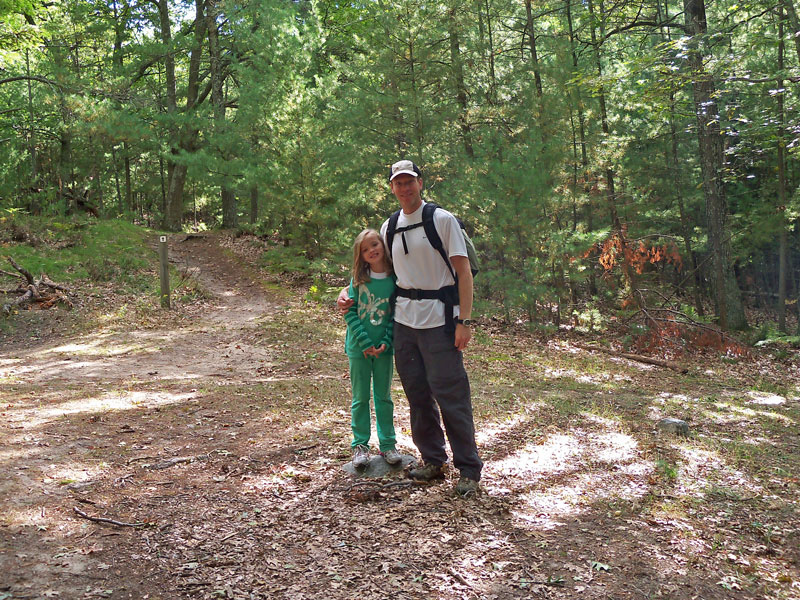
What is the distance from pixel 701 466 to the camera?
489 centimetres

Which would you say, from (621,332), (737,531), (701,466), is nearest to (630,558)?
(737,531)

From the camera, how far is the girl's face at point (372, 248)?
3.99 metres

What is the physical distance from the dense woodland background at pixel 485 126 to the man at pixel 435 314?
5.75m

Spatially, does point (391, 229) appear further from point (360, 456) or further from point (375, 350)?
point (360, 456)

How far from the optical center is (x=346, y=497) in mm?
3906

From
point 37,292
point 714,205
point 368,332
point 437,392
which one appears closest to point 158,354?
point 37,292

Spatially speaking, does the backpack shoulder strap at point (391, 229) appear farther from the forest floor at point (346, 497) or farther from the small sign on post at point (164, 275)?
the small sign on post at point (164, 275)

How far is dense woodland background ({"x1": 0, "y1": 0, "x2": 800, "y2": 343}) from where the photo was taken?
1220cm

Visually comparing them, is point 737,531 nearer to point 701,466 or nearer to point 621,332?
point 701,466

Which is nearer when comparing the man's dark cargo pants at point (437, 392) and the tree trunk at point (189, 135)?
the man's dark cargo pants at point (437, 392)

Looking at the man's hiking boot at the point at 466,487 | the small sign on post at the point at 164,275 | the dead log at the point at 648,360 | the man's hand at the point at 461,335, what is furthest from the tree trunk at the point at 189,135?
the man's hiking boot at the point at 466,487

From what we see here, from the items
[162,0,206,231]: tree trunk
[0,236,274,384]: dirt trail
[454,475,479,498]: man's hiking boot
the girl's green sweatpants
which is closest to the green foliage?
[0,236,274,384]: dirt trail

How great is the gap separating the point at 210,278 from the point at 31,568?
1476cm

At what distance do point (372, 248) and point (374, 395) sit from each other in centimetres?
107
